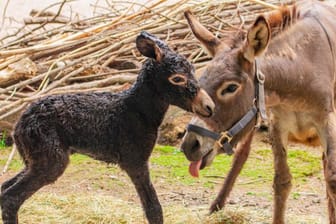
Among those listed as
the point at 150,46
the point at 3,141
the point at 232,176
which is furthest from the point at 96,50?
the point at 150,46

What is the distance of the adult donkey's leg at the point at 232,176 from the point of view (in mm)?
5488

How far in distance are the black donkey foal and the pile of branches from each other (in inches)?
76.0

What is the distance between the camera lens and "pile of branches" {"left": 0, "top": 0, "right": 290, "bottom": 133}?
6.59 meters

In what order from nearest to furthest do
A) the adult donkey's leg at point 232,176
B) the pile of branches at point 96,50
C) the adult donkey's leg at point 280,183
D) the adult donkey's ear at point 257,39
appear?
the adult donkey's ear at point 257,39 < the adult donkey's leg at point 280,183 < the adult donkey's leg at point 232,176 < the pile of branches at point 96,50

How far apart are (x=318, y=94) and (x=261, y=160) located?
2744 millimetres

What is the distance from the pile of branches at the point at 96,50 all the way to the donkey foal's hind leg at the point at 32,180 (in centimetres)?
202

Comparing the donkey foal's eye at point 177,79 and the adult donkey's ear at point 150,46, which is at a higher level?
the adult donkey's ear at point 150,46

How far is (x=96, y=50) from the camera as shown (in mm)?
6957

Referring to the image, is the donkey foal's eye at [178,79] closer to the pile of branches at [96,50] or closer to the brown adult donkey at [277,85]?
the brown adult donkey at [277,85]

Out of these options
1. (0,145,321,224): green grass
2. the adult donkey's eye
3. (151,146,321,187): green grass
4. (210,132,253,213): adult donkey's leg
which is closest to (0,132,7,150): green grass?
(0,145,321,224): green grass

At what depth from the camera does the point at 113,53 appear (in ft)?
23.6

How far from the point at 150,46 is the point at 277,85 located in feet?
3.00

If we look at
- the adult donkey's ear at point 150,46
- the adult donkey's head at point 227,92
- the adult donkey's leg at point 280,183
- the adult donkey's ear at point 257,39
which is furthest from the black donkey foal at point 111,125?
the adult donkey's leg at point 280,183

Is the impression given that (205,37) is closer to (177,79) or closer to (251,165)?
(177,79)
